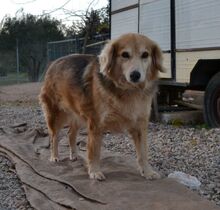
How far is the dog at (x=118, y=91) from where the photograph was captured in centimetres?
534

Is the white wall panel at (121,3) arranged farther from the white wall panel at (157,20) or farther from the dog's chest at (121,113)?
the dog's chest at (121,113)

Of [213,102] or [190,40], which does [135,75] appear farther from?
[190,40]

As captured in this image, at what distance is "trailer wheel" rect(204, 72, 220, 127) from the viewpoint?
30.7 ft

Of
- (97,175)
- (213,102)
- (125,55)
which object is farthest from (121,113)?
(213,102)

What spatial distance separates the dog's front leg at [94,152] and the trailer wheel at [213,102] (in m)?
4.16

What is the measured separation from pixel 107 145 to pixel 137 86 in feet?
9.31

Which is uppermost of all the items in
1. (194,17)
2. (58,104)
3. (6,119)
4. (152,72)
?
(194,17)

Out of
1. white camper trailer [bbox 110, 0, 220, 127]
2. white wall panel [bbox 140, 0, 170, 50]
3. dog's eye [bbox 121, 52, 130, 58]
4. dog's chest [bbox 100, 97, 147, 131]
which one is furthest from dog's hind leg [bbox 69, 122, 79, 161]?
white wall panel [bbox 140, 0, 170, 50]

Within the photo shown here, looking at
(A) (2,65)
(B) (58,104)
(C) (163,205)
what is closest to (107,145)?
(B) (58,104)

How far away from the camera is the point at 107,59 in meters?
5.41

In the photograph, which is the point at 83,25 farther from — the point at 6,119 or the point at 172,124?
the point at 172,124

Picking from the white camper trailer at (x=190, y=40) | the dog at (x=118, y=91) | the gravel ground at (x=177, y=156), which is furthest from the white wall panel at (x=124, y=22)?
the dog at (x=118, y=91)

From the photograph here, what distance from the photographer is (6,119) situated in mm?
12398

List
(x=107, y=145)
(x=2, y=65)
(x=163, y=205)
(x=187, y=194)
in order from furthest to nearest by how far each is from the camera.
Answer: (x=2, y=65)
(x=107, y=145)
(x=187, y=194)
(x=163, y=205)
